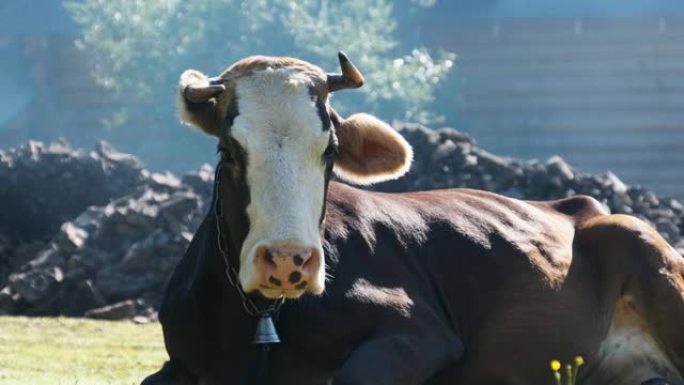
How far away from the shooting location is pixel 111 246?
625 inches

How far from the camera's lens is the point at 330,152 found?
659 cm

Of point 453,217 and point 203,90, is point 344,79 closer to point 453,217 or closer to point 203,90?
point 203,90

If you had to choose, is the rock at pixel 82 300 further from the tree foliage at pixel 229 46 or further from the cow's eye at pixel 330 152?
the tree foliage at pixel 229 46

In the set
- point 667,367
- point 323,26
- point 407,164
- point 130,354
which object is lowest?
point 323,26

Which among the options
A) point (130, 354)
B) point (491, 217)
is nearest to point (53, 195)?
point (130, 354)

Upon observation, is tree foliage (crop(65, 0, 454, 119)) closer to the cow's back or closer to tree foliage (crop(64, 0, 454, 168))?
tree foliage (crop(64, 0, 454, 168))

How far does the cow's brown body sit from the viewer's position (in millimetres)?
6711

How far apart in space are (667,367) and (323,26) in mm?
30447

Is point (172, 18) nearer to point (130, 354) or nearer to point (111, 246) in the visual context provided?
point (111, 246)

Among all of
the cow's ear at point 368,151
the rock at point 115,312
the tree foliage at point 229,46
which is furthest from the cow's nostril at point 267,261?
the tree foliage at point 229,46

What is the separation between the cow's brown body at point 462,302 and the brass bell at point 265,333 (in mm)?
128

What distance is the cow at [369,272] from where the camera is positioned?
21.0 feet

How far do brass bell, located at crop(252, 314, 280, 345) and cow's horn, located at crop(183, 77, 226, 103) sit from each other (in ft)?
3.21

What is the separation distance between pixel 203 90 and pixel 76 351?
4.68 m
